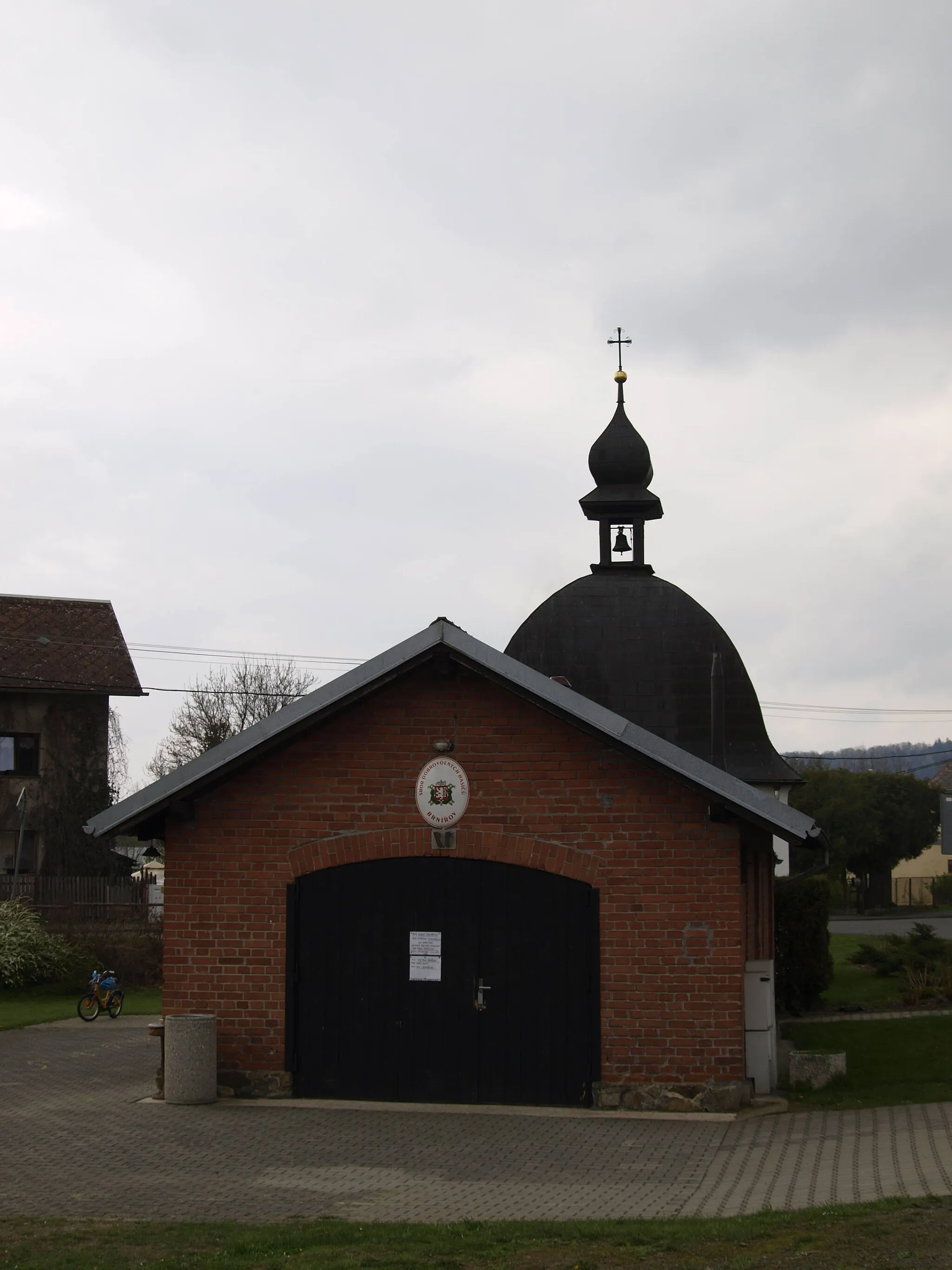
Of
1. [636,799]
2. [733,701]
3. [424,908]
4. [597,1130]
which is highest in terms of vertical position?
[733,701]

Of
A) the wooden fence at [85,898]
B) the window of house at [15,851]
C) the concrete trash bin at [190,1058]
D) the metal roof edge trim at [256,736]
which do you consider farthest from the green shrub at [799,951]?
the window of house at [15,851]

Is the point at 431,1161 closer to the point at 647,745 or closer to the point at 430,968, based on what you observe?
the point at 430,968

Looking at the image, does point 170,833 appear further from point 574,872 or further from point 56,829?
point 56,829

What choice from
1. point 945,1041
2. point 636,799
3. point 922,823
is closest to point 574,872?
point 636,799

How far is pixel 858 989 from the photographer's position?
22844 millimetres

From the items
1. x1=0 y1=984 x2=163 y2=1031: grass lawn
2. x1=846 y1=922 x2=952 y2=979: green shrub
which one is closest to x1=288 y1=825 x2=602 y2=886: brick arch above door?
x1=846 y1=922 x2=952 y2=979: green shrub

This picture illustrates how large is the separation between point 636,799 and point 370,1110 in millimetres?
3694

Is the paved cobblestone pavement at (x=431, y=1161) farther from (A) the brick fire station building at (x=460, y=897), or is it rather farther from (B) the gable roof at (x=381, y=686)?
(B) the gable roof at (x=381, y=686)

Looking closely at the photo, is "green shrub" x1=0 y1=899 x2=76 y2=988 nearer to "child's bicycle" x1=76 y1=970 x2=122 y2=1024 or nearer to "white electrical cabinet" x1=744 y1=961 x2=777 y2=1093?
"child's bicycle" x1=76 y1=970 x2=122 y2=1024

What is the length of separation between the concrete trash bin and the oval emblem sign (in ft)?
9.00

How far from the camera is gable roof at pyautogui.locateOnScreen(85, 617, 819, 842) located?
13.5 m

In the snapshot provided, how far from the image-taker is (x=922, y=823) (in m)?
60.0

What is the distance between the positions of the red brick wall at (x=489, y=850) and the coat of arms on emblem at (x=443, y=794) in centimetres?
20

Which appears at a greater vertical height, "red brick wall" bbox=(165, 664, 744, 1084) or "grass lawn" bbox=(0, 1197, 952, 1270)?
"red brick wall" bbox=(165, 664, 744, 1084)
